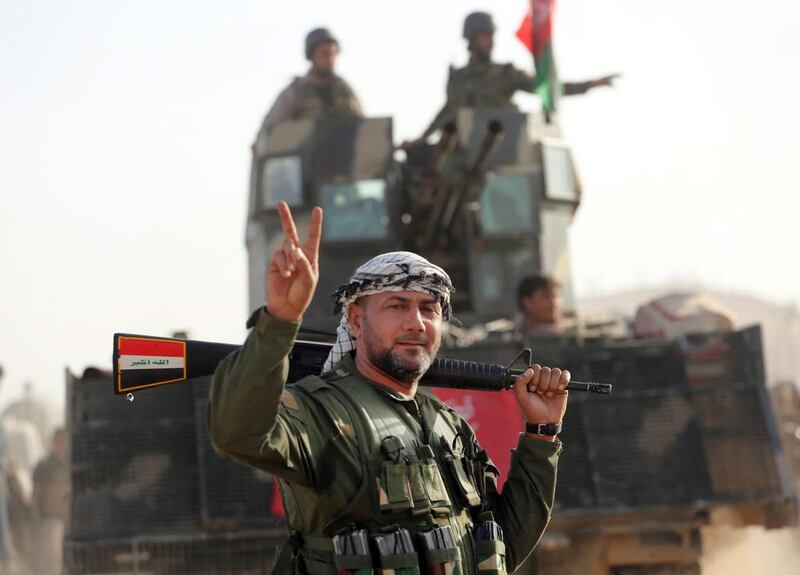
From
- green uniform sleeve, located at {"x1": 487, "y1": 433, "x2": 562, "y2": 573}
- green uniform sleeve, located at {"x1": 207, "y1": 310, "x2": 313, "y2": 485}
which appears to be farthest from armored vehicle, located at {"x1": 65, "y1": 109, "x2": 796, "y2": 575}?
green uniform sleeve, located at {"x1": 207, "y1": 310, "x2": 313, "y2": 485}

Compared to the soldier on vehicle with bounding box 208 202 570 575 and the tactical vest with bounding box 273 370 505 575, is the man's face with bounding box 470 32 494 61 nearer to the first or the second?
the soldier on vehicle with bounding box 208 202 570 575

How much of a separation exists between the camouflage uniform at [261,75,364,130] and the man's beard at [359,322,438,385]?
830 cm

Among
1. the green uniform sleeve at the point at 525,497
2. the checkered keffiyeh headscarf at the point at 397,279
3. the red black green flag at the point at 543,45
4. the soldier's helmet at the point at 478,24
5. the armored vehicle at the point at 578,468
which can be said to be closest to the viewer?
the checkered keffiyeh headscarf at the point at 397,279

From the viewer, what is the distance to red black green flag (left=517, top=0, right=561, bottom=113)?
35.8 ft

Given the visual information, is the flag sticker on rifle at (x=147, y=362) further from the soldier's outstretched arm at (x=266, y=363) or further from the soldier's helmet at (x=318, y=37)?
the soldier's helmet at (x=318, y=37)

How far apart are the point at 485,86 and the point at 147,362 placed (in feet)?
29.1

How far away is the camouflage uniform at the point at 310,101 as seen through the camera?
440 inches

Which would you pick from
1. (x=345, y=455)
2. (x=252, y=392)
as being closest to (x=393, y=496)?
(x=345, y=455)

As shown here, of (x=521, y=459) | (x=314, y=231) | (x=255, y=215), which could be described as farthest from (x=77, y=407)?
(x=314, y=231)

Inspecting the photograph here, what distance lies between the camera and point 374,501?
2.77m

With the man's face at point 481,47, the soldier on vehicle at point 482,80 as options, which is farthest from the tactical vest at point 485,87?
the man's face at point 481,47

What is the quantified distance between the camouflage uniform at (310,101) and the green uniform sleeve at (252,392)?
28.6 feet

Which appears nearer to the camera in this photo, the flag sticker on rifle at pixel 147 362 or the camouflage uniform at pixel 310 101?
the flag sticker on rifle at pixel 147 362

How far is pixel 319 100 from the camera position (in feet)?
36.9
